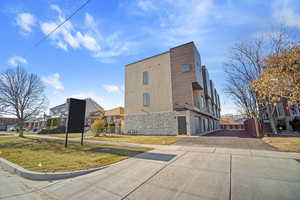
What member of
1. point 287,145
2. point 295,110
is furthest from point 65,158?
point 295,110

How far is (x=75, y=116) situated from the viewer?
9.29m

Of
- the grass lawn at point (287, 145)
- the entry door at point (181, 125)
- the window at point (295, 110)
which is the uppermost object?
the window at point (295, 110)

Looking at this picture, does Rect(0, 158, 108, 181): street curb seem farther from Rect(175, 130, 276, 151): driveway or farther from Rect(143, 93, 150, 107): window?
Rect(143, 93, 150, 107): window

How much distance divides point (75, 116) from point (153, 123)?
36.3 ft

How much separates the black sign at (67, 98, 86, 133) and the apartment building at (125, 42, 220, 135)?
10.7 m

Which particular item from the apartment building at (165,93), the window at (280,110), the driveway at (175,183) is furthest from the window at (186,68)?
the window at (280,110)

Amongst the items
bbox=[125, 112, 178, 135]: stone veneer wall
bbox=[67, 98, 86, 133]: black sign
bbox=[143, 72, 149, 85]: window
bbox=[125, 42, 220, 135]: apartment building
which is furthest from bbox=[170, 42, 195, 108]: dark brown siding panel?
bbox=[67, 98, 86, 133]: black sign

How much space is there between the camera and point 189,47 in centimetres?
1767

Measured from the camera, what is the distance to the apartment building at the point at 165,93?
1691 cm

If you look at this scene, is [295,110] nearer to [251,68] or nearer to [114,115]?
[251,68]

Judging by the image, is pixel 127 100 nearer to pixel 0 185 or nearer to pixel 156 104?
pixel 156 104

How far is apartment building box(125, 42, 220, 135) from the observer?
16.9 m

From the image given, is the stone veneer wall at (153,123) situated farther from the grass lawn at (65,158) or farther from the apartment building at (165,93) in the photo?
the grass lawn at (65,158)

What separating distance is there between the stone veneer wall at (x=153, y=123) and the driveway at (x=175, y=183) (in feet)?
41.4
